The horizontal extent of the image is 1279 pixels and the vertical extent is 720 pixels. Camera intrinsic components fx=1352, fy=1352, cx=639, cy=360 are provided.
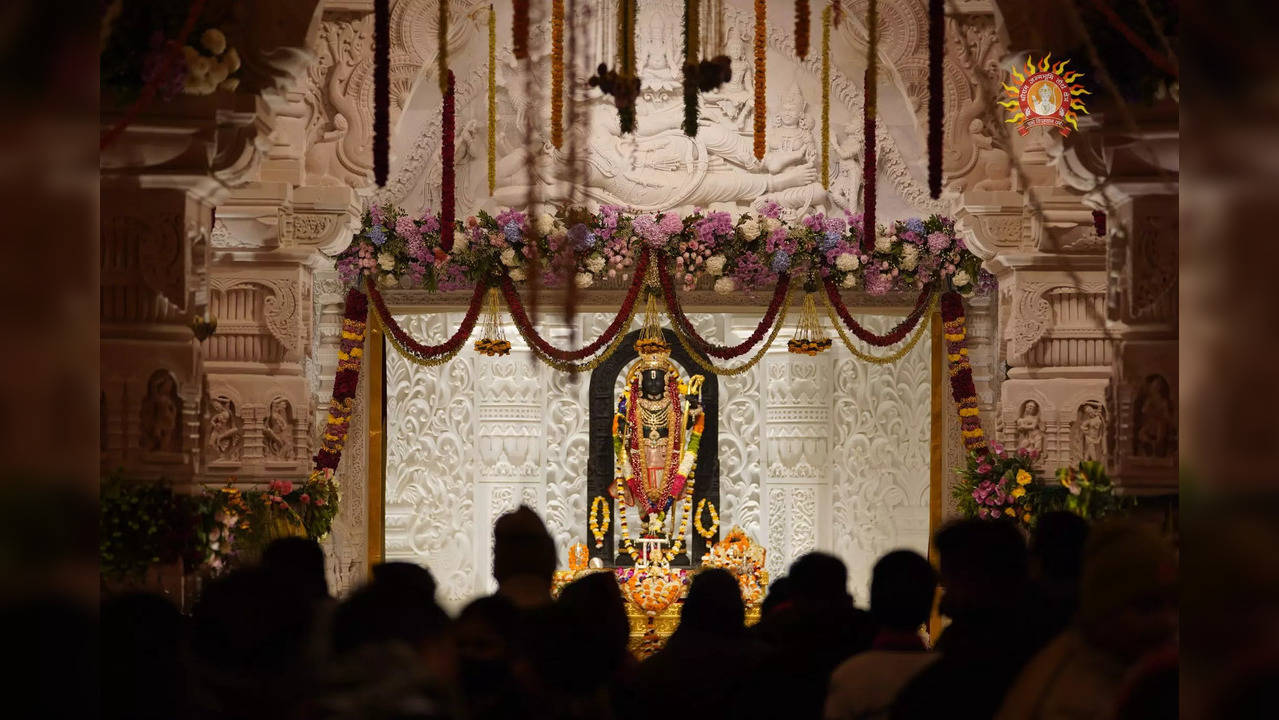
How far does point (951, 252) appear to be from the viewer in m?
10.3

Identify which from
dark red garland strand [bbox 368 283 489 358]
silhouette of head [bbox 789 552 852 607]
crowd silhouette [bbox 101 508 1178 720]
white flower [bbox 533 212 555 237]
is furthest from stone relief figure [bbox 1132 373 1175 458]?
dark red garland strand [bbox 368 283 489 358]

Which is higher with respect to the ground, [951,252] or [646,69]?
[646,69]

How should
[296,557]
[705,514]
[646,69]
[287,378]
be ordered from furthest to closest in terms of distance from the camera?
[705,514] → [646,69] → [287,378] → [296,557]

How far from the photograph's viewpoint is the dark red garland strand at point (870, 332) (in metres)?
10.4

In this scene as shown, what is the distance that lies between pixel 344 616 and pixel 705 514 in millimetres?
9287

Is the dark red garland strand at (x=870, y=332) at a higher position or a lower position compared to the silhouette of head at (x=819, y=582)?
higher

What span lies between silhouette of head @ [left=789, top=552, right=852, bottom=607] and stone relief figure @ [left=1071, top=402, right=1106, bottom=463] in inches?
220

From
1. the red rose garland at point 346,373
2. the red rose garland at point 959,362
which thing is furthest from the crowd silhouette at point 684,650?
the red rose garland at point 346,373

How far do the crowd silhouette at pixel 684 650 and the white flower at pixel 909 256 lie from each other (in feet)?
21.9

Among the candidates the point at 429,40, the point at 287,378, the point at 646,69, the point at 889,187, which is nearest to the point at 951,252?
the point at 889,187

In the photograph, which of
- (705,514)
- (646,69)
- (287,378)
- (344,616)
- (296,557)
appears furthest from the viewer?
(705,514)

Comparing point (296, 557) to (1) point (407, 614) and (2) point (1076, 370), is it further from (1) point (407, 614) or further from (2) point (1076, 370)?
(2) point (1076, 370)

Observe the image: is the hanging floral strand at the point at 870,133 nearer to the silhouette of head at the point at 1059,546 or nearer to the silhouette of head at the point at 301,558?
the silhouette of head at the point at 1059,546

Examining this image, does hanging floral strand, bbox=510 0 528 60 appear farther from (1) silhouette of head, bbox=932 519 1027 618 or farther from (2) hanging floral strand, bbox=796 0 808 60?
(1) silhouette of head, bbox=932 519 1027 618
